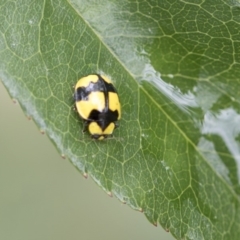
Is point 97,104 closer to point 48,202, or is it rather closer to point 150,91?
point 150,91

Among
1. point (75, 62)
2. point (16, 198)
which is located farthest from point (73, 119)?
point (16, 198)

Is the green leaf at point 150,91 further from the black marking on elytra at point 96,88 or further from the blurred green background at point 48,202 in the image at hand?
the blurred green background at point 48,202

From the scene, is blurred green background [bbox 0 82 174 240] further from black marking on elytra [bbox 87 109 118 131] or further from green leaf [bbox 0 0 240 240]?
green leaf [bbox 0 0 240 240]

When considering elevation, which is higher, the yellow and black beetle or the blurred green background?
the blurred green background

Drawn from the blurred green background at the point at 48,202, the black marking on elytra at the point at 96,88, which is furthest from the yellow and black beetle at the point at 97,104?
the blurred green background at the point at 48,202

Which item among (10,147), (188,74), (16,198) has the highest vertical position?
(10,147)

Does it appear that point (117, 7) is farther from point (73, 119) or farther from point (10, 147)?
point (10, 147)

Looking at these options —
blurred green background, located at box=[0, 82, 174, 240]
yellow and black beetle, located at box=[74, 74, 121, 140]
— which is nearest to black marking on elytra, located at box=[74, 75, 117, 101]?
yellow and black beetle, located at box=[74, 74, 121, 140]
